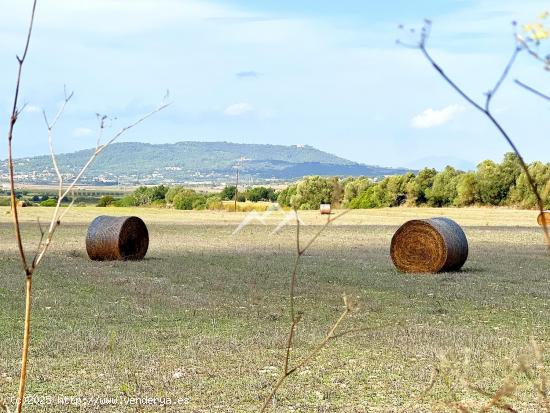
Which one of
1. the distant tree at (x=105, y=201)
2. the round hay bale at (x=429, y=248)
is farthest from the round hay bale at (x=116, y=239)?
the distant tree at (x=105, y=201)

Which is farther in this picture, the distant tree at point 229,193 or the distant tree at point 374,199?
the distant tree at point 229,193

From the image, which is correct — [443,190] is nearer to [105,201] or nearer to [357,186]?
[357,186]

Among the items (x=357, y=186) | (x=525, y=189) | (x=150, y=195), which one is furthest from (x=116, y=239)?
(x=150, y=195)

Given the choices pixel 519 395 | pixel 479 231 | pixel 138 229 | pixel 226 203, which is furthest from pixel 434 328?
pixel 226 203

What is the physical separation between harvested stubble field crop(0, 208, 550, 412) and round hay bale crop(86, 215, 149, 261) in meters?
0.38

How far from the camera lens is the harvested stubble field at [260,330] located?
715cm

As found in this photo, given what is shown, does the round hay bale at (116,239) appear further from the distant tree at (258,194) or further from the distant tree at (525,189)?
the distant tree at (258,194)

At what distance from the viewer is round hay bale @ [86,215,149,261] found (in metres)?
19.8

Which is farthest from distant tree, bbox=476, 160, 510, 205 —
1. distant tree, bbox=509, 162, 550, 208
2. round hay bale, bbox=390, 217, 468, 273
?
round hay bale, bbox=390, 217, 468, 273

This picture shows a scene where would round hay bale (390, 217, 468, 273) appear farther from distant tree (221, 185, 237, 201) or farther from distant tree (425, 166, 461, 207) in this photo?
distant tree (221, 185, 237, 201)

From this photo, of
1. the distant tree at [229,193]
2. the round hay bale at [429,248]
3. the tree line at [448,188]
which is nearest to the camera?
the round hay bale at [429,248]

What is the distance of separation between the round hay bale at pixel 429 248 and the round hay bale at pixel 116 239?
5930 millimetres

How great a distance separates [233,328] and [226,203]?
174ft

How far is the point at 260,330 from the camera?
404 inches
